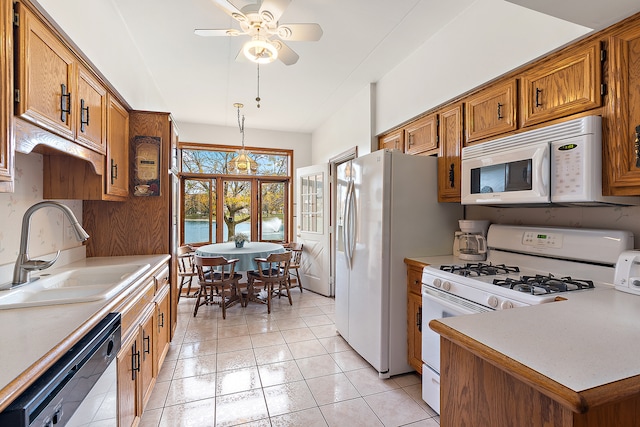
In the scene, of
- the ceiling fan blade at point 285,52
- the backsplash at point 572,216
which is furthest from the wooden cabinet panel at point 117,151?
the backsplash at point 572,216

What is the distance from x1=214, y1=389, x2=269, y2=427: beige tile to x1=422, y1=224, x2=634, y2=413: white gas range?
112cm

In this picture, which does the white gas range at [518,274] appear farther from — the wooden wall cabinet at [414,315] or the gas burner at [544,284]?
the wooden wall cabinet at [414,315]

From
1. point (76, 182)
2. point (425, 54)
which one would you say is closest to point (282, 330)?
point (76, 182)

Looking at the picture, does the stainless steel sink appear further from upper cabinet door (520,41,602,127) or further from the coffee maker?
upper cabinet door (520,41,602,127)

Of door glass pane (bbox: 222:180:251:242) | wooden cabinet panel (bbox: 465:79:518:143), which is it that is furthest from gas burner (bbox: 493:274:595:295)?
door glass pane (bbox: 222:180:251:242)

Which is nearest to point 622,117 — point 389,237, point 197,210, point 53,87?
point 389,237

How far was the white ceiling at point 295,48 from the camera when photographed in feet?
7.10

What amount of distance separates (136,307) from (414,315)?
191 cm

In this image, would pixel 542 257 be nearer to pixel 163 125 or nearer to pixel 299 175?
pixel 163 125

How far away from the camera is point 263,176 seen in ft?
17.9

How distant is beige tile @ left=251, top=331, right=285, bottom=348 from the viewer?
2.94m

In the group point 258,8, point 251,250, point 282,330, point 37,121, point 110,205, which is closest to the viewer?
point 37,121

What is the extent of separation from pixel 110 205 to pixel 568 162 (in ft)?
10.5

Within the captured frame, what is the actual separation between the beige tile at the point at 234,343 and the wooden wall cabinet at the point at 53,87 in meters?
1.99
